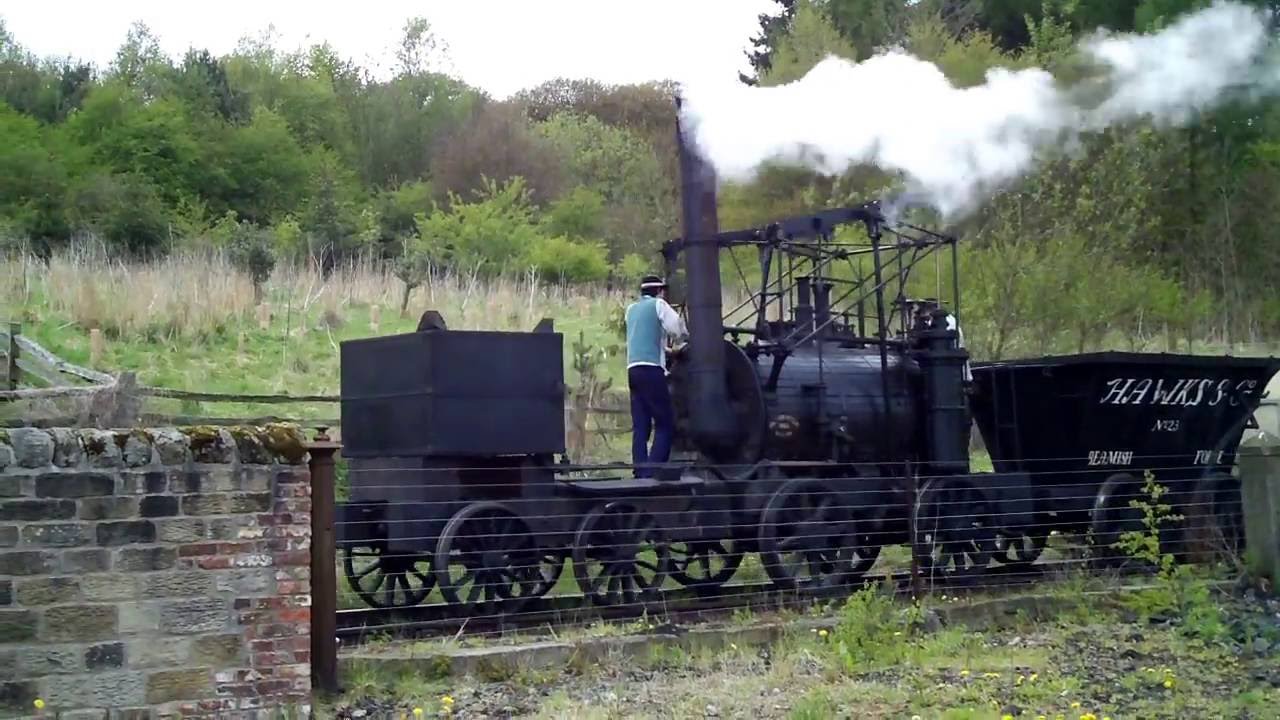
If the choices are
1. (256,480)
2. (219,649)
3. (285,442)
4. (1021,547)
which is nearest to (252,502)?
(256,480)

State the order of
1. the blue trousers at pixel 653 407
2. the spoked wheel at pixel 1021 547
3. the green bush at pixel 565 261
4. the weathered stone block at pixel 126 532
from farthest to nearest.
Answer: the green bush at pixel 565 261, the spoked wheel at pixel 1021 547, the blue trousers at pixel 653 407, the weathered stone block at pixel 126 532

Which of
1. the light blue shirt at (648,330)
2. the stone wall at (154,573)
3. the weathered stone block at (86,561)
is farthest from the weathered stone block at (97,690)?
the light blue shirt at (648,330)

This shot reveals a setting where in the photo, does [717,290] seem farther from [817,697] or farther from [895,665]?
[817,697]

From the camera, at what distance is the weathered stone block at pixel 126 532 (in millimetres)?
6352

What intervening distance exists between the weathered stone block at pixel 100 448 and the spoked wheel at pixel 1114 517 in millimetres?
8968

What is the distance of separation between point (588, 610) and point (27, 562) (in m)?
4.19

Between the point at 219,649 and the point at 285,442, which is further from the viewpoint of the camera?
the point at 285,442

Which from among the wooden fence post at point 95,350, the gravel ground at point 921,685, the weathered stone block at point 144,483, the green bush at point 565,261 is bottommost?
the gravel ground at point 921,685

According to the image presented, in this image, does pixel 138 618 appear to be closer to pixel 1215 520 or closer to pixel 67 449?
pixel 67 449

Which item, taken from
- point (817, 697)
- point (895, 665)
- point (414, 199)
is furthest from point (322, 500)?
point (414, 199)

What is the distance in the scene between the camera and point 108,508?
20.9 feet

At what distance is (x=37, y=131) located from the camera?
1480 inches

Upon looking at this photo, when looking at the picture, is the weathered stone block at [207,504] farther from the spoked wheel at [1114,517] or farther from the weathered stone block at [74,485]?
A: the spoked wheel at [1114,517]

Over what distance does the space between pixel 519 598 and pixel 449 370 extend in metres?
1.59
